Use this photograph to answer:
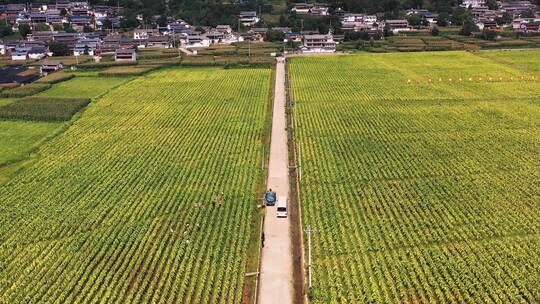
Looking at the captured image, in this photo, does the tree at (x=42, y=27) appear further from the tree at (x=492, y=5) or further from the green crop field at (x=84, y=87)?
the tree at (x=492, y=5)

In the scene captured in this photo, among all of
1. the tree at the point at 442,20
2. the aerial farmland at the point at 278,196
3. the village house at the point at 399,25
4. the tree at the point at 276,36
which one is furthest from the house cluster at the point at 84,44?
the tree at the point at 442,20

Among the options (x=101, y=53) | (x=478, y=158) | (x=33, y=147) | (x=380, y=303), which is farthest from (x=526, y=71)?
(x=101, y=53)

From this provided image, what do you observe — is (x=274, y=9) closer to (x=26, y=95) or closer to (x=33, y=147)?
(x=26, y=95)

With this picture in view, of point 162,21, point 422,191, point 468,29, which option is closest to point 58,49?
point 162,21

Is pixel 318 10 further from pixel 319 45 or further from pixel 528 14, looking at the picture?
pixel 528 14

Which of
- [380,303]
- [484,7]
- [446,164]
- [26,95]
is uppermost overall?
[484,7]
